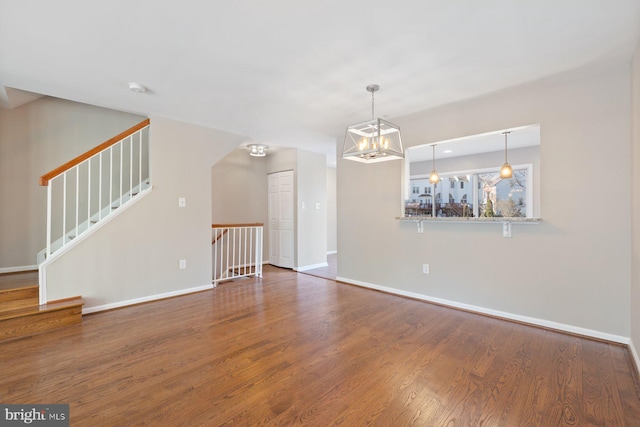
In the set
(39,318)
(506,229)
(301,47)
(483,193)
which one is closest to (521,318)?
(506,229)

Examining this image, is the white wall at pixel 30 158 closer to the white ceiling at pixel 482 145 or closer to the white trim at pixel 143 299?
the white trim at pixel 143 299

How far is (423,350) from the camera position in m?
2.38

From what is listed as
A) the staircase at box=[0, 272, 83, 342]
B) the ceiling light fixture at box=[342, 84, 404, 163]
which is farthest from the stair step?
the ceiling light fixture at box=[342, 84, 404, 163]

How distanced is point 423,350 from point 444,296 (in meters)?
1.37

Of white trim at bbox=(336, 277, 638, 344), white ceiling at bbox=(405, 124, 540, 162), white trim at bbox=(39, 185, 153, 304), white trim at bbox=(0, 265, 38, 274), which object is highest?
white ceiling at bbox=(405, 124, 540, 162)

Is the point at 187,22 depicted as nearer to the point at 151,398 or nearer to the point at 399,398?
the point at 151,398

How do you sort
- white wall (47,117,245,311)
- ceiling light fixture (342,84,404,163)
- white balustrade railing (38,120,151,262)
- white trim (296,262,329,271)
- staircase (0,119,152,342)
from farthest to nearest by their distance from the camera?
white trim (296,262,329,271)
white balustrade railing (38,120,151,262)
white wall (47,117,245,311)
staircase (0,119,152,342)
ceiling light fixture (342,84,404,163)

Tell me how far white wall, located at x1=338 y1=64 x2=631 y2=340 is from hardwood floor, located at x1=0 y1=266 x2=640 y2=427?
12.8 inches

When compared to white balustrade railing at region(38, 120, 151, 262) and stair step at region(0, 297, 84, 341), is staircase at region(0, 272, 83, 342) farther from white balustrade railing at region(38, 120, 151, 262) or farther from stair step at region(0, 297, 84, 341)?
white balustrade railing at region(38, 120, 151, 262)

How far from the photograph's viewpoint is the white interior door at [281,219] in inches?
235

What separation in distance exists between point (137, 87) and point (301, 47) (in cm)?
188

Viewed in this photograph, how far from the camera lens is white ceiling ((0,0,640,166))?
182cm

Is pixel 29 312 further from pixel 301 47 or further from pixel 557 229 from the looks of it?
pixel 557 229

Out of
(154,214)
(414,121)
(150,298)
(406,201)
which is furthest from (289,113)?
(150,298)
